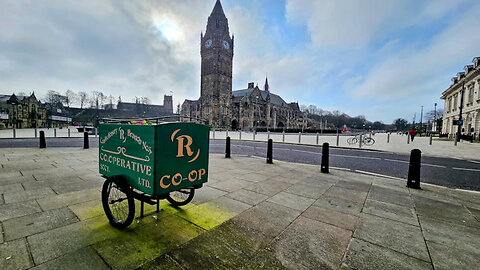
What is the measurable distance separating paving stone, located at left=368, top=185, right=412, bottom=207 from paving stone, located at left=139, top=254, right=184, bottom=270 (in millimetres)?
3936

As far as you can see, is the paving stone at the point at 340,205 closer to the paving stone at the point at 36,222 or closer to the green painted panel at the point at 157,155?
the green painted panel at the point at 157,155

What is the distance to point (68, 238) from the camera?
232cm

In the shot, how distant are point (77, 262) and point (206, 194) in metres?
2.27

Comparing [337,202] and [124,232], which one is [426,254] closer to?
[337,202]

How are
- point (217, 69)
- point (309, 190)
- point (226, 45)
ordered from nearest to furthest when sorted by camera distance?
point (309, 190) < point (217, 69) < point (226, 45)

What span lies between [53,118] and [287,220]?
88.5 metres

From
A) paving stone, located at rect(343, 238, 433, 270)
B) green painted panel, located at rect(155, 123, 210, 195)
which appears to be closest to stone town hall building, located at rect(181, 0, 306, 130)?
green painted panel, located at rect(155, 123, 210, 195)

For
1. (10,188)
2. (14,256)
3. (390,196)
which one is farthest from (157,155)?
(390,196)

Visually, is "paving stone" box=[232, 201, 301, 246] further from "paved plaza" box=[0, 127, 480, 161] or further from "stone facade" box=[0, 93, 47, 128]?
"stone facade" box=[0, 93, 47, 128]

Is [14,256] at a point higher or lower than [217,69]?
lower

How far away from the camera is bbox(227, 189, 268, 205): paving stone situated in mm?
3686

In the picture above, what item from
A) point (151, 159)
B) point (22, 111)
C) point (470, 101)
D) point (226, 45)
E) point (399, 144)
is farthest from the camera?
point (226, 45)

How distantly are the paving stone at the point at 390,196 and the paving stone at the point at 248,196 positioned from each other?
229 centimetres

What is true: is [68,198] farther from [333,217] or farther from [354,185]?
[354,185]
